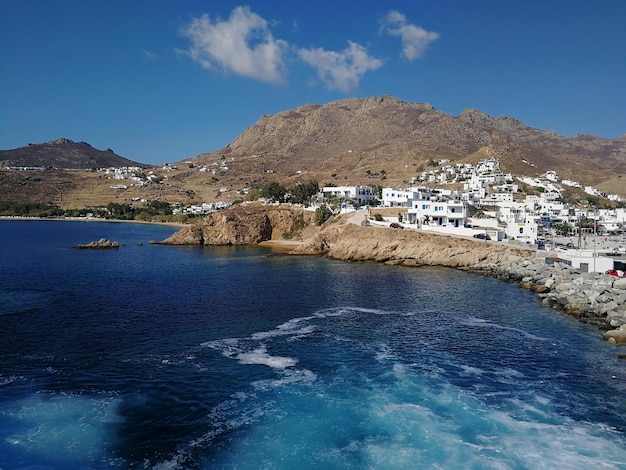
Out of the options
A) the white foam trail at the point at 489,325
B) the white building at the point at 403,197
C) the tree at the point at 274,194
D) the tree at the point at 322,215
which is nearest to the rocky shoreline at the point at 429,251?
the tree at the point at 322,215

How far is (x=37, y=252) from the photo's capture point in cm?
8225

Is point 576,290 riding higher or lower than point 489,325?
higher

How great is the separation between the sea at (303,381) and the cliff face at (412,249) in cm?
1559

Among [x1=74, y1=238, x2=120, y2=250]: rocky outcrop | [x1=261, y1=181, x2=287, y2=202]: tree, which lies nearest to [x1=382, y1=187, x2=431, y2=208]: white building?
[x1=261, y1=181, x2=287, y2=202]: tree

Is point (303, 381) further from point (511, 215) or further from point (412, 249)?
Result: point (511, 215)

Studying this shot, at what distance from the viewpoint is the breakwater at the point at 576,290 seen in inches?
1489

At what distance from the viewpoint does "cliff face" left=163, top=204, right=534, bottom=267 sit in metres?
65.6

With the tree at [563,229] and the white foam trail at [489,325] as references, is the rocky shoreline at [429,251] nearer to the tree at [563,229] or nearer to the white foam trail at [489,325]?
the white foam trail at [489,325]

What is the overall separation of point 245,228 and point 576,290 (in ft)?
227

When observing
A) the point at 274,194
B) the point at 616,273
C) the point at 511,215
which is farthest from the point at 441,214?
the point at 274,194

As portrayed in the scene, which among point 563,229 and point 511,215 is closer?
point 511,215

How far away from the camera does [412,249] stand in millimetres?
68812

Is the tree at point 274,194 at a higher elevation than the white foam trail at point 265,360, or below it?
higher

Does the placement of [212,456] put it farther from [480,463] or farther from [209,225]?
[209,225]
